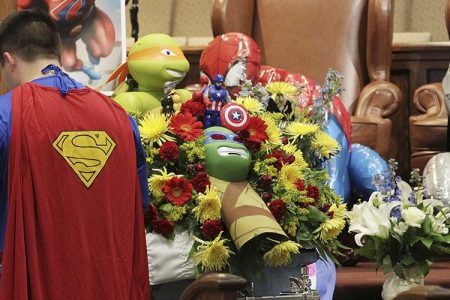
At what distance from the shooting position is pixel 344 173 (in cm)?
384

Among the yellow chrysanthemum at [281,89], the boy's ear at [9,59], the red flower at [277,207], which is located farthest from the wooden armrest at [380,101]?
the boy's ear at [9,59]

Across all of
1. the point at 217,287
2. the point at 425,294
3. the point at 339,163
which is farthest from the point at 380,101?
the point at 425,294

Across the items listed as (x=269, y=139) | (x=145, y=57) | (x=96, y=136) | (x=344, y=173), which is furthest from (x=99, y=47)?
(x=96, y=136)

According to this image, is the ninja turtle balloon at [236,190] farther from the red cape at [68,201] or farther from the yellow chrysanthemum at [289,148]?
the red cape at [68,201]

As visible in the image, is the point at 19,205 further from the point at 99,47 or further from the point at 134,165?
the point at 99,47

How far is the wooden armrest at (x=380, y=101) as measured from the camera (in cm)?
452

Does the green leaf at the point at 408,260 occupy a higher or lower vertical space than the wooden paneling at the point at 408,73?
lower

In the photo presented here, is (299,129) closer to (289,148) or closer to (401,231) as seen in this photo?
(289,148)

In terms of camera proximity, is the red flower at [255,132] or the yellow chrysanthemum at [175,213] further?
the red flower at [255,132]

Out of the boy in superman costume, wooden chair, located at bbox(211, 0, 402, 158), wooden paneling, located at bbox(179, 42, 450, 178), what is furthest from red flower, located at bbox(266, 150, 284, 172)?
wooden paneling, located at bbox(179, 42, 450, 178)

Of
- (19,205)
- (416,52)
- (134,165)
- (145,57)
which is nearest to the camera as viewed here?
(19,205)

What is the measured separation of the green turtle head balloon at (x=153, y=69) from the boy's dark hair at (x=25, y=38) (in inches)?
38.1

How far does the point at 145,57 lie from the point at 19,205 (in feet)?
4.43

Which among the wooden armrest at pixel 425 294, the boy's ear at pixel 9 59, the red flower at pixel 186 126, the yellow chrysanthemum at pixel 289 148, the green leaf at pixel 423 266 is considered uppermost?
the boy's ear at pixel 9 59
